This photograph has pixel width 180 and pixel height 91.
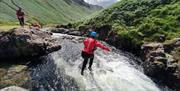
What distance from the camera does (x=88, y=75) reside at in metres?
32.2

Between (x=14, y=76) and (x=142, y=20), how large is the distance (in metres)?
31.8

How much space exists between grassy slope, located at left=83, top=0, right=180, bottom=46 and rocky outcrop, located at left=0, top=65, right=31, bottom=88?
2135 cm

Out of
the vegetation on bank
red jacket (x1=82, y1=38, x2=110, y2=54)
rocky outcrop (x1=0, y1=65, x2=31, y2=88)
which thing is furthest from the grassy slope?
rocky outcrop (x1=0, y1=65, x2=31, y2=88)

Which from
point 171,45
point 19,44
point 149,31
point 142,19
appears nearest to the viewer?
point 19,44

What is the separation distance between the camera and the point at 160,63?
35688 mm

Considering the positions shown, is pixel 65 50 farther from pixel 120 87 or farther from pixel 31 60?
pixel 120 87

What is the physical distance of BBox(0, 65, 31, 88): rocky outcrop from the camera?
3005cm

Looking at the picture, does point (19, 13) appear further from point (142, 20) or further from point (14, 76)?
point (142, 20)

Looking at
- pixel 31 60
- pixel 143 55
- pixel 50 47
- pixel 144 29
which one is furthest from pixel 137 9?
pixel 31 60

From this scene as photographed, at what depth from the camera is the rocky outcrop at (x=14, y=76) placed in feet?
98.6

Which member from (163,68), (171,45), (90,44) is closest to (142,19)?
(171,45)

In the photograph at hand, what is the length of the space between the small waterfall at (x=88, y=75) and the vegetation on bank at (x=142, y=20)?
29.4 feet

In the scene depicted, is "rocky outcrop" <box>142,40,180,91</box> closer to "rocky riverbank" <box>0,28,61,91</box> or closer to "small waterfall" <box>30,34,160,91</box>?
"small waterfall" <box>30,34,160,91</box>

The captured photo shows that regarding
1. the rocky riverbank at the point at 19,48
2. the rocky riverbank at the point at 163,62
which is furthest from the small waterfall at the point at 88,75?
the rocky riverbank at the point at 19,48
